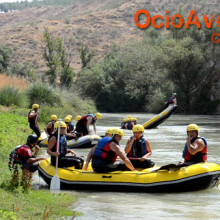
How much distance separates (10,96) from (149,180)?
1900 cm

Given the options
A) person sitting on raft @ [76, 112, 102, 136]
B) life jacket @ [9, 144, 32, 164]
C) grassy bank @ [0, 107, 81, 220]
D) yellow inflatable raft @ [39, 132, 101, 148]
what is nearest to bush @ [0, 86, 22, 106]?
person sitting on raft @ [76, 112, 102, 136]

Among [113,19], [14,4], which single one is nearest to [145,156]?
[113,19]

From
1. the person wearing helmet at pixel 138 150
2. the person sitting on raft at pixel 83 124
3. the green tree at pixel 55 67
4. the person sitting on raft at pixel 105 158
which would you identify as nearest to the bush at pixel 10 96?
the person sitting on raft at pixel 83 124

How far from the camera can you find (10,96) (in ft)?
88.5

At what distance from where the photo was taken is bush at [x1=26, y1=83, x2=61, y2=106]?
2848cm

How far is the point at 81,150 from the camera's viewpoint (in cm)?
1574

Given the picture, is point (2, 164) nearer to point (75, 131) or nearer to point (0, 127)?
point (0, 127)

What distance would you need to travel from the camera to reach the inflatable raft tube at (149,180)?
915 centimetres

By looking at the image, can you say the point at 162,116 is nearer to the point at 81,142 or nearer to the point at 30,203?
the point at 81,142

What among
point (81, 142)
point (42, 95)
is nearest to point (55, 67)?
point (42, 95)

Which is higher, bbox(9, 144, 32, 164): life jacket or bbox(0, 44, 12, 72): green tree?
bbox(0, 44, 12, 72): green tree

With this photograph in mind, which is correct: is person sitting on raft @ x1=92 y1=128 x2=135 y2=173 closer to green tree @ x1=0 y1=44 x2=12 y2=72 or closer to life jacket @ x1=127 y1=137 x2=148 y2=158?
life jacket @ x1=127 y1=137 x2=148 y2=158

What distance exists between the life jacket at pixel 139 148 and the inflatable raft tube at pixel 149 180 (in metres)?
0.47

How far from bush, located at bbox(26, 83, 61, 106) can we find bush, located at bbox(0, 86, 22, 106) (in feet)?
3.74
